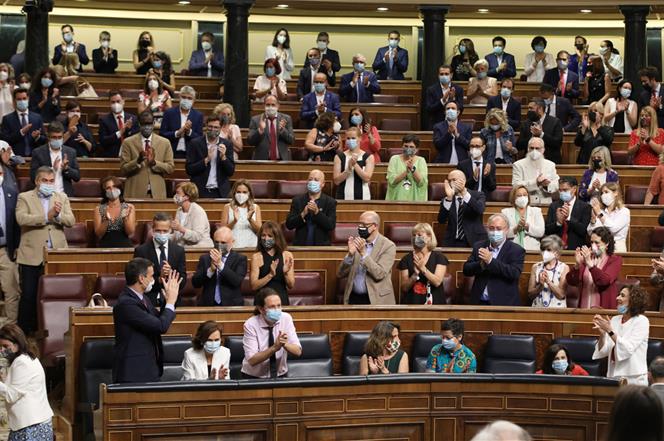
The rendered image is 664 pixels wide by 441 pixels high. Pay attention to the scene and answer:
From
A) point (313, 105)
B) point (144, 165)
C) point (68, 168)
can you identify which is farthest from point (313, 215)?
point (313, 105)

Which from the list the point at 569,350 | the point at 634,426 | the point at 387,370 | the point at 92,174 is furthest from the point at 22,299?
the point at 634,426

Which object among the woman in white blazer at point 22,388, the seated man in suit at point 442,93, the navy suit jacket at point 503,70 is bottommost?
the woman in white blazer at point 22,388

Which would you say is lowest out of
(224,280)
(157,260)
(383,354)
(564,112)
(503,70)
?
(383,354)

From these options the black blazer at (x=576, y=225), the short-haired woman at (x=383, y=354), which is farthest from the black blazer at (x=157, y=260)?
the black blazer at (x=576, y=225)

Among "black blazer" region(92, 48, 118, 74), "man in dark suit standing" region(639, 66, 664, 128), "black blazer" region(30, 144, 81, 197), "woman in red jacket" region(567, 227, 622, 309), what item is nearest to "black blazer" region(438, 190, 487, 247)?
"woman in red jacket" region(567, 227, 622, 309)

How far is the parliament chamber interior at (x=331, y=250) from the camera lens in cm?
883

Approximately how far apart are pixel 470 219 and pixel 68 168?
364cm

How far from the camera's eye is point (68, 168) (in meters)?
12.8

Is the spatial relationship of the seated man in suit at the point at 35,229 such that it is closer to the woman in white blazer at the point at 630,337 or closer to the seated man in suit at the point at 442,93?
the woman in white blazer at the point at 630,337

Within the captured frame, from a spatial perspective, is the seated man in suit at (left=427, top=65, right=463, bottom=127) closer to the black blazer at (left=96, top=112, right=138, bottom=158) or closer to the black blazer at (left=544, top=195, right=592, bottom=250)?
the black blazer at (left=96, top=112, right=138, bottom=158)

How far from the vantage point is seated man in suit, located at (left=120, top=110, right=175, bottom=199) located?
13.2 m

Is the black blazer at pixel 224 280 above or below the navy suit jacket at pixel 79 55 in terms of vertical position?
below

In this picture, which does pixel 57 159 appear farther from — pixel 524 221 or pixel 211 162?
pixel 524 221

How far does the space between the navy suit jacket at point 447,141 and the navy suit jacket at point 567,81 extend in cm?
292
